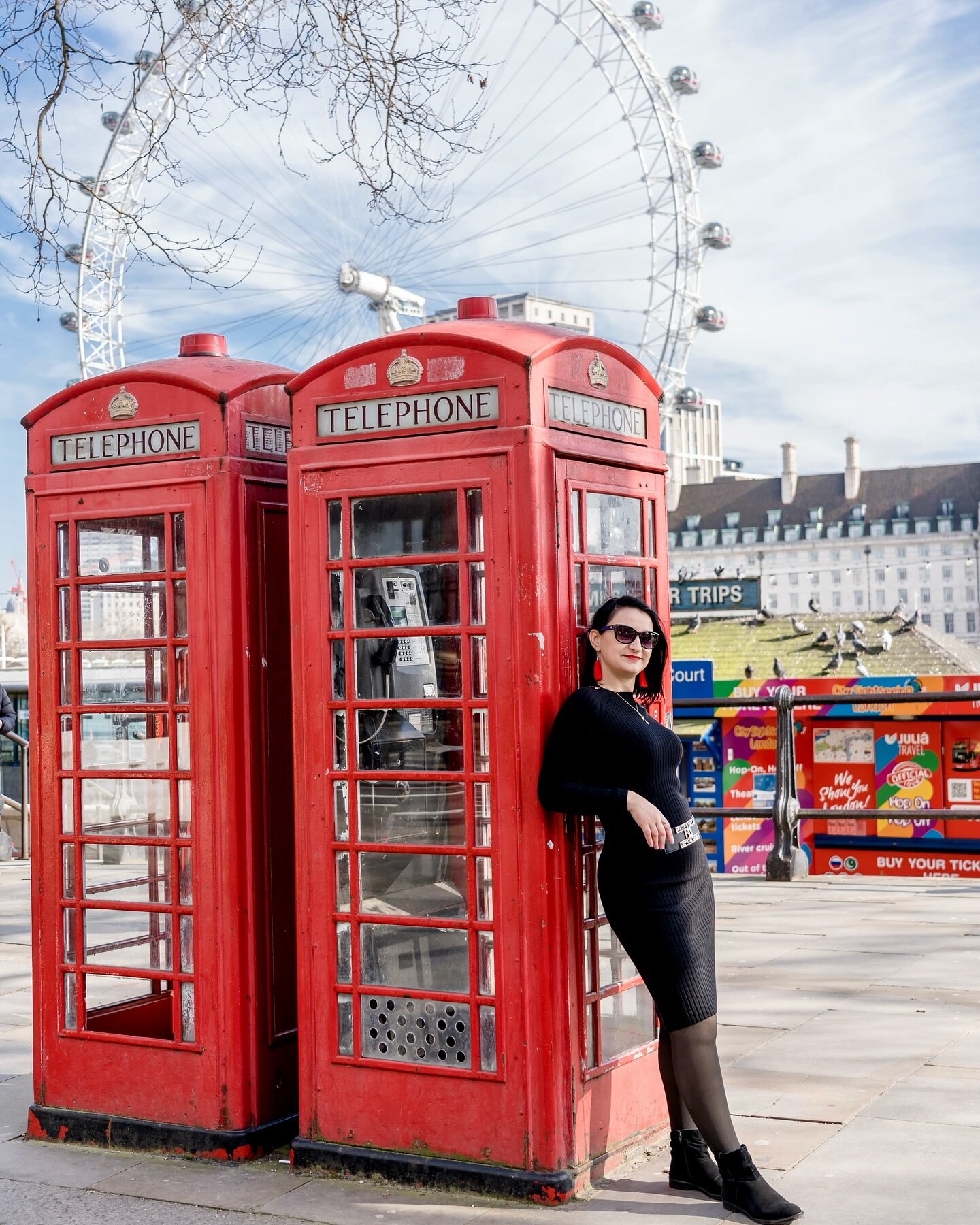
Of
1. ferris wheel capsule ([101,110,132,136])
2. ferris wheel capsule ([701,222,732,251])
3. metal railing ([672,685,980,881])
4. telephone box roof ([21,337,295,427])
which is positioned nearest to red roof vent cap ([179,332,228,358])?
telephone box roof ([21,337,295,427])

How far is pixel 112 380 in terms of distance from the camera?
4.48 metres

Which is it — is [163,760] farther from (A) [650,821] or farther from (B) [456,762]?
(A) [650,821]

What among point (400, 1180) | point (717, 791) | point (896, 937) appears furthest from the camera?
point (717, 791)

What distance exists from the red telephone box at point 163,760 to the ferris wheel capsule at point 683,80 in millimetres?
30118

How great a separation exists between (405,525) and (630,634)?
665 millimetres

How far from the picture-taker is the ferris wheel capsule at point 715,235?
34031 mm

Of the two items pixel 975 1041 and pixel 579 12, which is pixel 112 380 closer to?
pixel 975 1041

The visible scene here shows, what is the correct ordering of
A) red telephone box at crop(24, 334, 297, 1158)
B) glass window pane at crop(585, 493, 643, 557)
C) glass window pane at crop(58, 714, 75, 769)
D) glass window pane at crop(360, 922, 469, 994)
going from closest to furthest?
glass window pane at crop(360, 922, 469, 994) → glass window pane at crop(585, 493, 643, 557) → red telephone box at crop(24, 334, 297, 1158) → glass window pane at crop(58, 714, 75, 769)

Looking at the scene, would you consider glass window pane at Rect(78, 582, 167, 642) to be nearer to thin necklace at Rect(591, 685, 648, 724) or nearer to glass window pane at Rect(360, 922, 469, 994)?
glass window pane at Rect(360, 922, 469, 994)

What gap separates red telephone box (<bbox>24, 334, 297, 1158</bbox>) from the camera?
13.9 ft

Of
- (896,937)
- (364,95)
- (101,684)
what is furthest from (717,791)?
(101,684)

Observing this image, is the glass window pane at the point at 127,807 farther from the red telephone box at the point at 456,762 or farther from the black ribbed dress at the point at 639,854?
the black ribbed dress at the point at 639,854

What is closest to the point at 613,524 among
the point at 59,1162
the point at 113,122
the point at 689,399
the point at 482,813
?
the point at 482,813

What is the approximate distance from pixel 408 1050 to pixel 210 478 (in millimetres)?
1660
